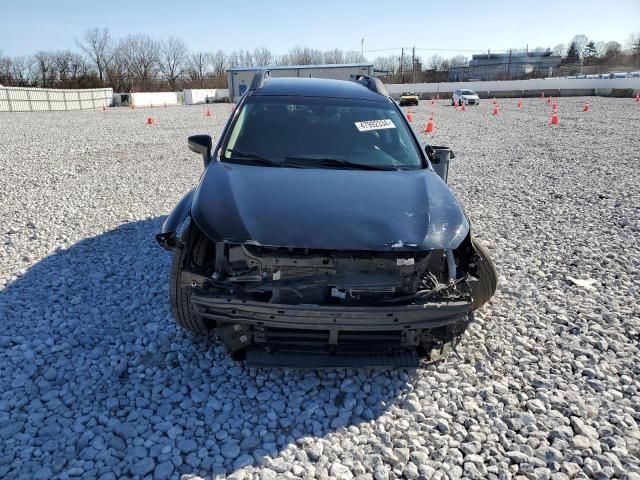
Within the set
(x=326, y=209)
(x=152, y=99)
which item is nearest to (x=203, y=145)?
(x=326, y=209)

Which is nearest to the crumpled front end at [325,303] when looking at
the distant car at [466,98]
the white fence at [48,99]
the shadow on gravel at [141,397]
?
the shadow on gravel at [141,397]

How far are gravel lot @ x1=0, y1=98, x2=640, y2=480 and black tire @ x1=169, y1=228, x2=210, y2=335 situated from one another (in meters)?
0.23

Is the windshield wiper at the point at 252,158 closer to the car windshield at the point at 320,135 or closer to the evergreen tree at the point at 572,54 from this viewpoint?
the car windshield at the point at 320,135

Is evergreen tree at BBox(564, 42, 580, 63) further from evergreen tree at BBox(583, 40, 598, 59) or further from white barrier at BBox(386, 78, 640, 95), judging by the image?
white barrier at BBox(386, 78, 640, 95)

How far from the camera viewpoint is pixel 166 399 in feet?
9.23

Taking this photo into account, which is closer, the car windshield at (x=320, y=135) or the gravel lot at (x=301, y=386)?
the gravel lot at (x=301, y=386)

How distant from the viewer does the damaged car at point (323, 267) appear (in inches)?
108

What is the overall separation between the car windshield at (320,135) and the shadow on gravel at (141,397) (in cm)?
153

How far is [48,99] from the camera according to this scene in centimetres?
3778

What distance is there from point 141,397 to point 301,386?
0.96m

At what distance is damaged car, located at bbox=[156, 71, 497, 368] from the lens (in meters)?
2.74

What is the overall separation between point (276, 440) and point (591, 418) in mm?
1822

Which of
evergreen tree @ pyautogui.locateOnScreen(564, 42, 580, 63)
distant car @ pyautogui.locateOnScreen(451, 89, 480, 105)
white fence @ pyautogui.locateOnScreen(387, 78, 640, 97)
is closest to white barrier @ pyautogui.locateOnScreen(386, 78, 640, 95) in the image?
white fence @ pyautogui.locateOnScreen(387, 78, 640, 97)

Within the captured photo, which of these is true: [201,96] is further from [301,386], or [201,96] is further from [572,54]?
[572,54]
